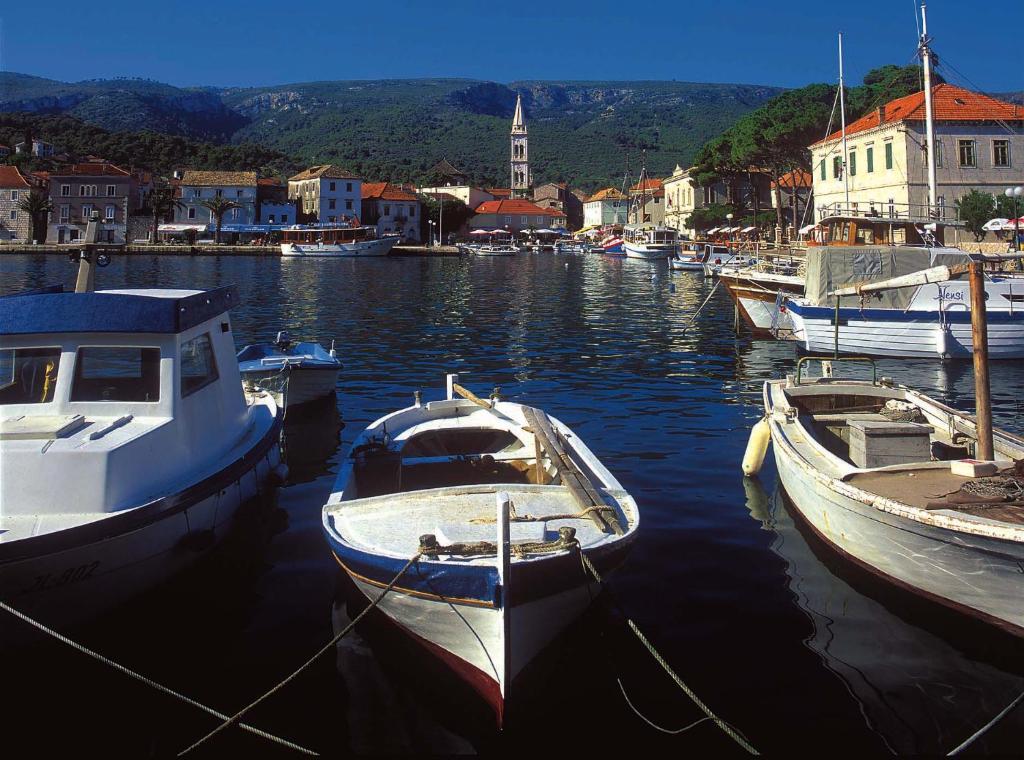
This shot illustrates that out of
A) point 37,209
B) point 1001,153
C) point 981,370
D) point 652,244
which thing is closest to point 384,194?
point 37,209

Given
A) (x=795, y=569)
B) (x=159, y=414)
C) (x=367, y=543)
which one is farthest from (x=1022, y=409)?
(x=159, y=414)

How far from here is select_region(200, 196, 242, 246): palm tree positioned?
10269 centimetres

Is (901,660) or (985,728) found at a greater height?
Result: (985,728)

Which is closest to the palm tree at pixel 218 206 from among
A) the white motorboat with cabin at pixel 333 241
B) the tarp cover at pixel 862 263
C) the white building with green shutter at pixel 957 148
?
the white motorboat with cabin at pixel 333 241

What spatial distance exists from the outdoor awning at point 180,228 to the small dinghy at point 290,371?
93344 mm

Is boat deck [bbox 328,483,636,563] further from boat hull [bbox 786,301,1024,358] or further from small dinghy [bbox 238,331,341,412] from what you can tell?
boat hull [bbox 786,301,1024,358]

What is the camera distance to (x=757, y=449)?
12.2 meters

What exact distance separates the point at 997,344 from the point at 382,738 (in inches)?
918

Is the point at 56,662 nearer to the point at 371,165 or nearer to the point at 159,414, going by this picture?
the point at 159,414

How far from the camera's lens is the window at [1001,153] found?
47594 millimetres

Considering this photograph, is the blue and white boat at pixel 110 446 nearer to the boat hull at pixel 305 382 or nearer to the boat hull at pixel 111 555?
the boat hull at pixel 111 555

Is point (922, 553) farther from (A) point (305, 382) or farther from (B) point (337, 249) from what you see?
(B) point (337, 249)

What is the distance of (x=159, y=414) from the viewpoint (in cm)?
842

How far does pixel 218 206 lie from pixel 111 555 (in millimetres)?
103892
